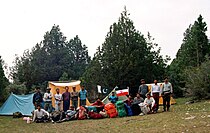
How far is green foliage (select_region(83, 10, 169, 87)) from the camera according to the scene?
3011 cm

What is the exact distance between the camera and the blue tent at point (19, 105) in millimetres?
19312

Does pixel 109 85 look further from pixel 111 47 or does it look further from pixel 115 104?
pixel 115 104

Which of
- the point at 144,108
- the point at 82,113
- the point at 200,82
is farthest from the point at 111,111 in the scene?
the point at 200,82

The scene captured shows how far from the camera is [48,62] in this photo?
5675 centimetres

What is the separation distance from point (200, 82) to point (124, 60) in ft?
31.7

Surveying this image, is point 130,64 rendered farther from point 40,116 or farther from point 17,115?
point 40,116

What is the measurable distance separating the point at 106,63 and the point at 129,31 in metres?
3.80

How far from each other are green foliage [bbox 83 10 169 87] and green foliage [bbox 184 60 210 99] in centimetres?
795

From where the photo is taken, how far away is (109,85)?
30.9 meters

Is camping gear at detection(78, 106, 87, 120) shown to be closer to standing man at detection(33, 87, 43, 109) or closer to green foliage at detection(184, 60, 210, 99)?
standing man at detection(33, 87, 43, 109)

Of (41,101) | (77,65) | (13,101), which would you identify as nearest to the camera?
(41,101)

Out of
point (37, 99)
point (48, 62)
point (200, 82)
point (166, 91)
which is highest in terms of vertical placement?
point (48, 62)

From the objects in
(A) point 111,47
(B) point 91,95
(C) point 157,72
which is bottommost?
(B) point 91,95

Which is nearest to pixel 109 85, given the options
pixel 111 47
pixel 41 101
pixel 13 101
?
pixel 111 47
